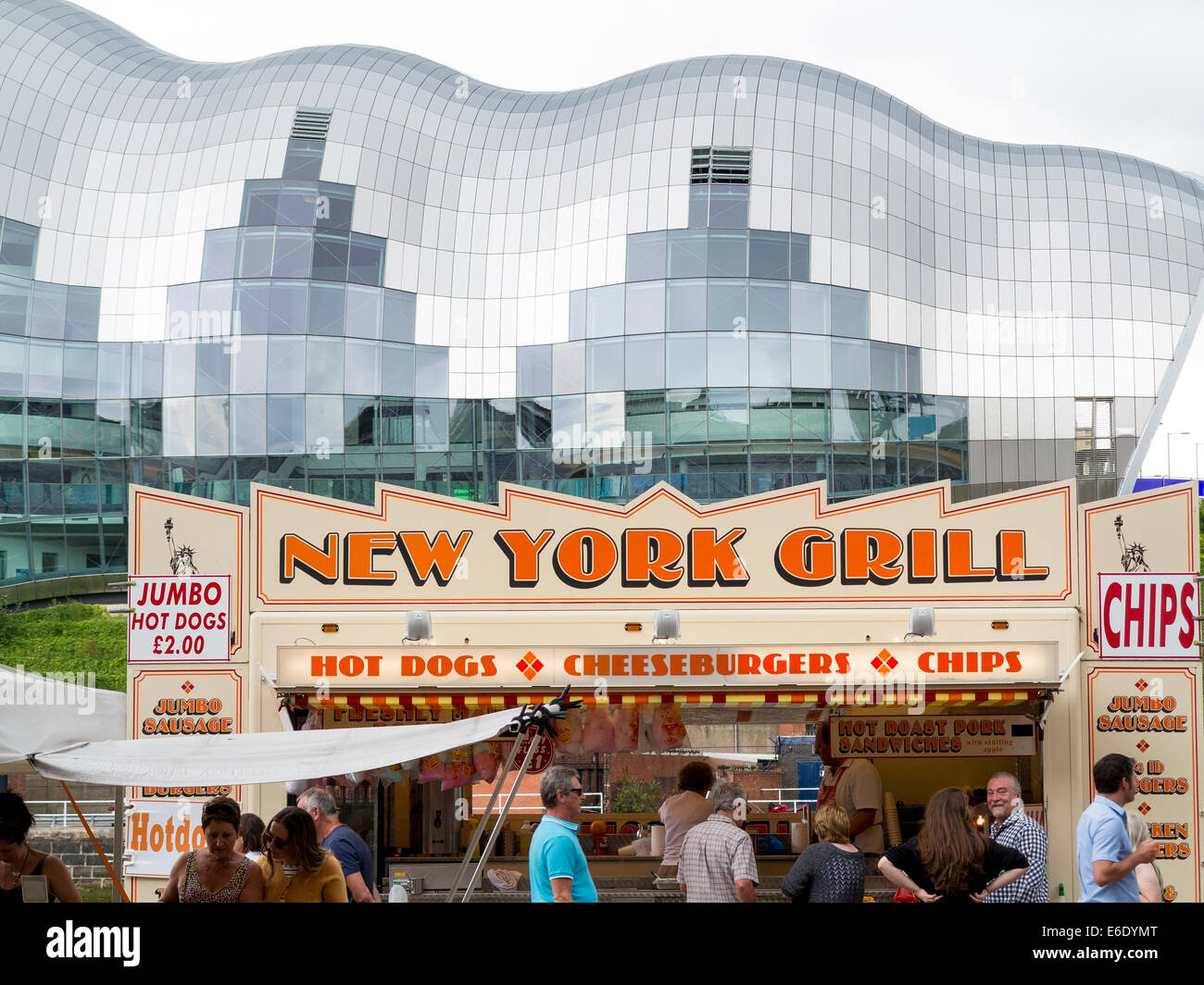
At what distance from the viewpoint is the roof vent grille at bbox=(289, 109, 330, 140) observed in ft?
160

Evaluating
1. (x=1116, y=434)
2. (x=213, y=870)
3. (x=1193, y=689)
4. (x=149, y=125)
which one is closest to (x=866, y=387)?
(x=1116, y=434)

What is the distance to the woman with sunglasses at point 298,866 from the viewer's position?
695 centimetres

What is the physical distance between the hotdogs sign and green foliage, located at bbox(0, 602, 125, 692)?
22085 millimetres

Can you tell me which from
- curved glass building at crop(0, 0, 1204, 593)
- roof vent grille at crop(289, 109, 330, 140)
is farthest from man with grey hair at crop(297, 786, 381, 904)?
roof vent grille at crop(289, 109, 330, 140)

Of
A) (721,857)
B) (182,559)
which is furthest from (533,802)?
(721,857)

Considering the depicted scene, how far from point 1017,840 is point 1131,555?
6.82m

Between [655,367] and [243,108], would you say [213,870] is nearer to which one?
[655,367]

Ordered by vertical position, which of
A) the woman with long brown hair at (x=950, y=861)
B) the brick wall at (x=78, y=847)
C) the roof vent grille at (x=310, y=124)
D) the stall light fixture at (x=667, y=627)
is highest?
the roof vent grille at (x=310, y=124)

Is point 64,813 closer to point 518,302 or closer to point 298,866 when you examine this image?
point 298,866

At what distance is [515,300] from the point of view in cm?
4934

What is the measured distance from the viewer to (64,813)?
2333cm

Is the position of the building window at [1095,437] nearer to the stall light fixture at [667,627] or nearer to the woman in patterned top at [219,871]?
the stall light fixture at [667,627]

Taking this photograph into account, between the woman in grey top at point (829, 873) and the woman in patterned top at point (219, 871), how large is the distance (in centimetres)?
283

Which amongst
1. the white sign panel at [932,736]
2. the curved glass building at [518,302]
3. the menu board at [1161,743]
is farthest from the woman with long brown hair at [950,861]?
the curved glass building at [518,302]
